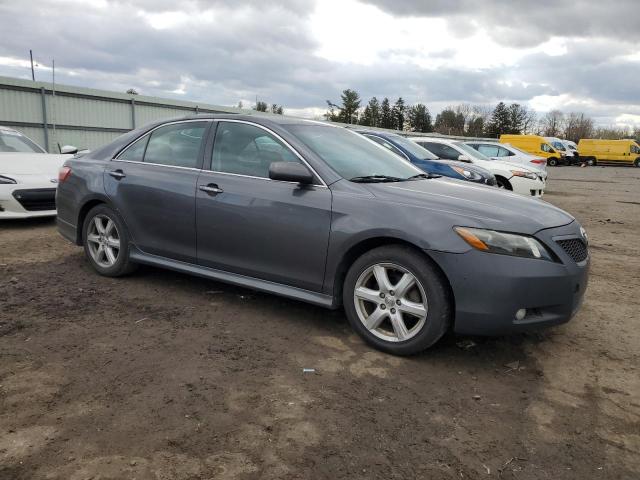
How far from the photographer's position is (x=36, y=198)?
7199 mm

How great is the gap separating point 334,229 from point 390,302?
625mm

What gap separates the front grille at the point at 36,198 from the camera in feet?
23.2

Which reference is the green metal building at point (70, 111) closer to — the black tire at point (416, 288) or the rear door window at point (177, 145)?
the rear door window at point (177, 145)

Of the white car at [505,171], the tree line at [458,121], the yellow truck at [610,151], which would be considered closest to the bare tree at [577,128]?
the tree line at [458,121]

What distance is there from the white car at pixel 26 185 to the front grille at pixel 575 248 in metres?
6.69

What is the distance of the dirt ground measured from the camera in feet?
7.75

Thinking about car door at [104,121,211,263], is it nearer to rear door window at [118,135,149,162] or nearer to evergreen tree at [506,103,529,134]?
rear door window at [118,135,149,162]

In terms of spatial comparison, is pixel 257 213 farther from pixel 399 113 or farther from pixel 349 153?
pixel 399 113

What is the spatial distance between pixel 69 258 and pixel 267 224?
9.86 feet

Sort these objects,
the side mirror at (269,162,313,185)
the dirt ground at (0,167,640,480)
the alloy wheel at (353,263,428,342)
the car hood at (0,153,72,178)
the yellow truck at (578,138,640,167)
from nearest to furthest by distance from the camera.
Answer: the dirt ground at (0,167,640,480) → the alloy wheel at (353,263,428,342) → the side mirror at (269,162,313,185) → the car hood at (0,153,72,178) → the yellow truck at (578,138,640,167)

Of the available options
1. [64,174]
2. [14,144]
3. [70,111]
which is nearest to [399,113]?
[70,111]

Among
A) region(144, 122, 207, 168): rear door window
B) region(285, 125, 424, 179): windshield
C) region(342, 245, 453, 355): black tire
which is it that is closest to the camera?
region(342, 245, 453, 355): black tire

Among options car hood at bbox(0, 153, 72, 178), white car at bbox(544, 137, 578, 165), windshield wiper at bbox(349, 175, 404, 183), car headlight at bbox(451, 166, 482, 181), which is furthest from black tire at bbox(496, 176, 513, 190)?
white car at bbox(544, 137, 578, 165)

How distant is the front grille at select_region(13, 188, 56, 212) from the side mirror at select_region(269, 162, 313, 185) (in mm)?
4938
